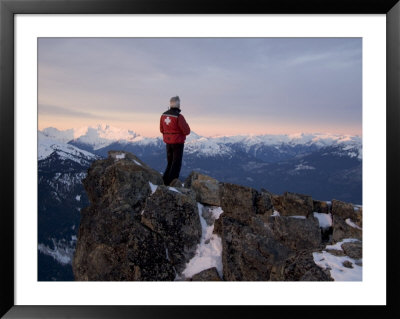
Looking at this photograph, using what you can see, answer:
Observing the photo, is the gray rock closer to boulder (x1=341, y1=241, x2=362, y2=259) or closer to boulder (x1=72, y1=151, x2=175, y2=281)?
boulder (x1=341, y1=241, x2=362, y2=259)

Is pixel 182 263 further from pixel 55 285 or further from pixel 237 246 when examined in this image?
pixel 55 285

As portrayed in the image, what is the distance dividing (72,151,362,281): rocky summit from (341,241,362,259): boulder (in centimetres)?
22

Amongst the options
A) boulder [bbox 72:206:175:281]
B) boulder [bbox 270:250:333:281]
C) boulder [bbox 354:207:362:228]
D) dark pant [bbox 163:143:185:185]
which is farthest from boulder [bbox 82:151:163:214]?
boulder [bbox 354:207:362:228]

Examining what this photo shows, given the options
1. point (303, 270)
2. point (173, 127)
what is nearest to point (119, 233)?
point (173, 127)

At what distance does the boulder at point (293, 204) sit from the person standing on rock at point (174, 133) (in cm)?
431

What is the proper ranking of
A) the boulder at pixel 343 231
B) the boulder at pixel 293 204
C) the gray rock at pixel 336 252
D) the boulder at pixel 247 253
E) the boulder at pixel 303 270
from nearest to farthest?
the boulder at pixel 303 270 < the gray rock at pixel 336 252 < the boulder at pixel 247 253 < the boulder at pixel 343 231 < the boulder at pixel 293 204

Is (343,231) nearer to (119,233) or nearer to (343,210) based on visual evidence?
(343,210)

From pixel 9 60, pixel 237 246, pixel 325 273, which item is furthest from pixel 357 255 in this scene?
pixel 9 60

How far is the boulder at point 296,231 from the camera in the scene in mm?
9617

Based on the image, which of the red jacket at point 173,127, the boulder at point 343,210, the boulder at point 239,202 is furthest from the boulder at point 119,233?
the boulder at point 343,210

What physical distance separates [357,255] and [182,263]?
5347 millimetres

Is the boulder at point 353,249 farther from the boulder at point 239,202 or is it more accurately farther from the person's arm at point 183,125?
the person's arm at point 183,125

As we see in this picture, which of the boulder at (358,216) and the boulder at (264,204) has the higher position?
the boulder at (264,204)

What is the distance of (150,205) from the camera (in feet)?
33.0
